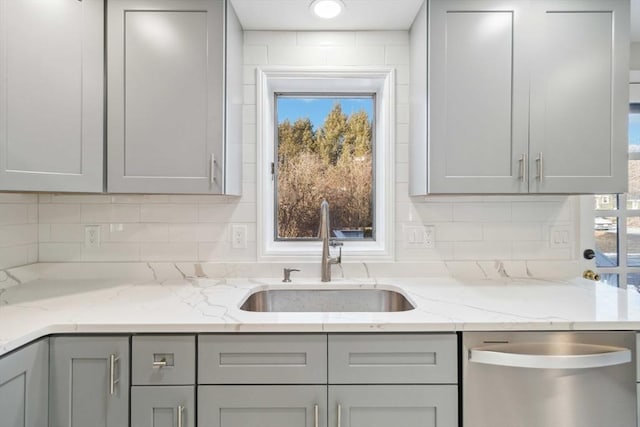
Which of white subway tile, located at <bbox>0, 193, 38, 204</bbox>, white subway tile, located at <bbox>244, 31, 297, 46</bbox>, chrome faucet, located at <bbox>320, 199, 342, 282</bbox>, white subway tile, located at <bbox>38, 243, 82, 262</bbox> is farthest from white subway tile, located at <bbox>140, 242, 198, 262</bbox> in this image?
white subway tile, located at <bbox>244, 31, 297, 46</bbox>

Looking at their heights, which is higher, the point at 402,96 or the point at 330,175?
the point at 402,96

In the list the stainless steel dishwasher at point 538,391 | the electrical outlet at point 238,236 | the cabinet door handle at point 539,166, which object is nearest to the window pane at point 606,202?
the cabinet door handle at point 539,166

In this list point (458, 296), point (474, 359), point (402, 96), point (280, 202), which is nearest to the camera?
point (474, 359)

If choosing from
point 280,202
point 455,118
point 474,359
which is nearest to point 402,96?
point 455,118

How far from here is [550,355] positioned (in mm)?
1168

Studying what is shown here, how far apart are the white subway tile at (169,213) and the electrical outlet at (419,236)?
1.15 metres

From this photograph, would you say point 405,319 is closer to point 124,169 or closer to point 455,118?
Answer: point 455,118

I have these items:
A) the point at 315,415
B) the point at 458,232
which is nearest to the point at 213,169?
the point at 315,415

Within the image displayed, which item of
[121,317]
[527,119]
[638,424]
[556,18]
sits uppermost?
[556,18]

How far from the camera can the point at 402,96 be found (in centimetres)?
184

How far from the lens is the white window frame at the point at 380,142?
72.1 inches

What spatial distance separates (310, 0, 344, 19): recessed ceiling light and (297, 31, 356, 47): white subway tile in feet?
0.48

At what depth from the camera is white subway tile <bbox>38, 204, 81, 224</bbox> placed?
5.88ft

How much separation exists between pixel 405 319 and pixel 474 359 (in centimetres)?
26
